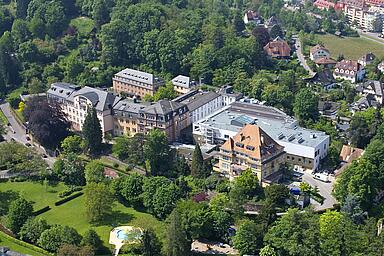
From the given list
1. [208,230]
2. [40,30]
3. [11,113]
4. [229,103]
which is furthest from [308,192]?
[40,30]

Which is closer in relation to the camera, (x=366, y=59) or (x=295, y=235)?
(x=295, y=235)

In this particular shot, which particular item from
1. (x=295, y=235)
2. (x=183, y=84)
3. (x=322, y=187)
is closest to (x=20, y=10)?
(x=183, y=84)

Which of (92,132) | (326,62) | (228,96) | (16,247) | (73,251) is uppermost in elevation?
(228,96)

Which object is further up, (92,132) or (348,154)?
(92,132)

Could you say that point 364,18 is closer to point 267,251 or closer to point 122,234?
point 267,251

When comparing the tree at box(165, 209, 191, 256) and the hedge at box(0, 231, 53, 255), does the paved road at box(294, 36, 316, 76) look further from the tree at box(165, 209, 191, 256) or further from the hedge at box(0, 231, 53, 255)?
the hedge at box(0, 231, 53, 255)

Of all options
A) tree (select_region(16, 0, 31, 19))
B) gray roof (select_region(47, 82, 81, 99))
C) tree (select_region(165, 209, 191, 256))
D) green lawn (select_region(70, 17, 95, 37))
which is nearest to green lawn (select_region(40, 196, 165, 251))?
tree (select_region(165, 209, 191, 256))
